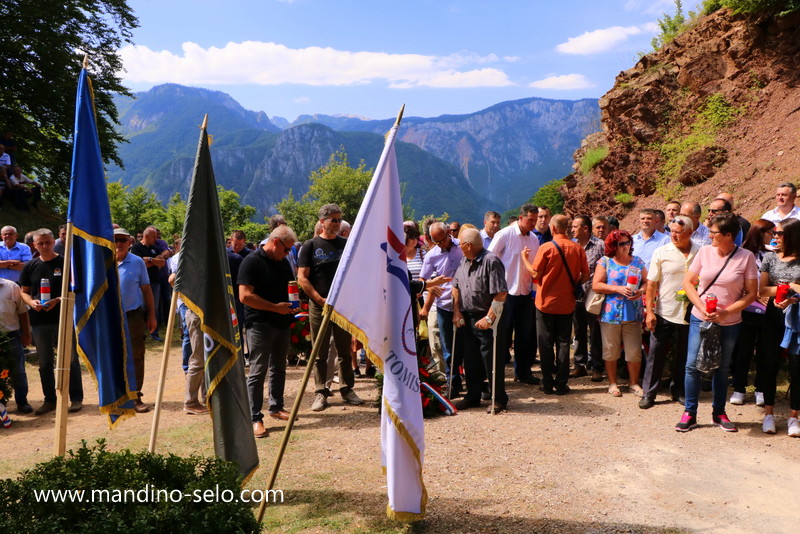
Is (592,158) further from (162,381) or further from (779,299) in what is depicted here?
(162,381)

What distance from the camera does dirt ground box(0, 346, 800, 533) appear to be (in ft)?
14.5

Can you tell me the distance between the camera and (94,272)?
470 cm

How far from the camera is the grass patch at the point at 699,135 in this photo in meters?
15.1

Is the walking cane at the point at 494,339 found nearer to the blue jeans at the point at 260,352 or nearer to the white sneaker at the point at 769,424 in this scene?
the blue jeans at the point at 260,352

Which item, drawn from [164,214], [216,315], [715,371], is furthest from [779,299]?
[164,214]

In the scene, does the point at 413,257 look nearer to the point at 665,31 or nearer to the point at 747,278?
the point at 747,278

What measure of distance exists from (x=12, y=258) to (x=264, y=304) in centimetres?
598

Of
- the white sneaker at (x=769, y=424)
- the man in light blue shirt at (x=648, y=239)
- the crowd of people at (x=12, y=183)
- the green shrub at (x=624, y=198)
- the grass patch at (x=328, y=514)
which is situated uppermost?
the crowd of people at (x=12, y=183)

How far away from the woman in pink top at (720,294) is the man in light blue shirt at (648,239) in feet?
5.40

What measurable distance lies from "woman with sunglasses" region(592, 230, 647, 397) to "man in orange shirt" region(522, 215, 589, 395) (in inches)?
13.2

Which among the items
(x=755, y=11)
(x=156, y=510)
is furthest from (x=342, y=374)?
(x=755, y=11)

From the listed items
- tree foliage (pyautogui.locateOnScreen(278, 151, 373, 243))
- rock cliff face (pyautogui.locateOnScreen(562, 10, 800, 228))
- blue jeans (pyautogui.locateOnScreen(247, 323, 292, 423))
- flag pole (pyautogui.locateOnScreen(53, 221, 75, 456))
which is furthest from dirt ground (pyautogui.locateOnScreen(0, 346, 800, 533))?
tree foliage (pyautogui.locateOnScreen(278, 151, 373, 243))

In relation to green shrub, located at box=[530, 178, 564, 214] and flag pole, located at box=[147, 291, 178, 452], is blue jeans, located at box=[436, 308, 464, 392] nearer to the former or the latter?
flag pole, located at box=[147, 291, 178, 452]

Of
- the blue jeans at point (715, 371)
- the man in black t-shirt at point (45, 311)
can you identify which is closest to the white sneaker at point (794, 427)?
the blue jeans at point (715, 371)
